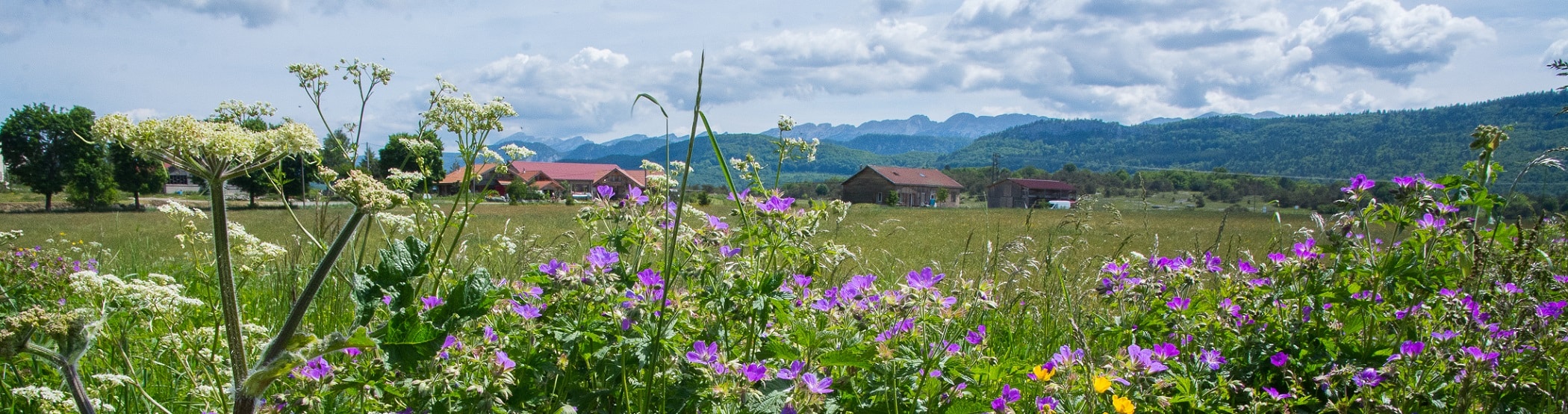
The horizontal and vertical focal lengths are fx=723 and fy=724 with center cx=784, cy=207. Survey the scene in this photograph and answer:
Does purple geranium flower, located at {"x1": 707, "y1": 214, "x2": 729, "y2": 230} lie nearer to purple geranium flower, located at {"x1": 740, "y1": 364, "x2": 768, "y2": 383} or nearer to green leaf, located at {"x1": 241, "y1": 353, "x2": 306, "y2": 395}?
purple geranium flower, located at {"x1": 740, "y1": 364, "x2": 768, "y2": 383}

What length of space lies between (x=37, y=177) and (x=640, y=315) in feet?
196

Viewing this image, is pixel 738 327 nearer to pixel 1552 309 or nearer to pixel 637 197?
pixel 637 197

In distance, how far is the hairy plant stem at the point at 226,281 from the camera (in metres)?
1.00

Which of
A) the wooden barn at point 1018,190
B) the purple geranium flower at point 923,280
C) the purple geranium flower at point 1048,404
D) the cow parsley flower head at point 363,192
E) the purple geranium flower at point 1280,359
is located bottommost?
the wooden barn at point 1018,190

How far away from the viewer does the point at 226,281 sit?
3.47 feet

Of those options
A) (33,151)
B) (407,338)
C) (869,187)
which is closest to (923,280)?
(407,338)

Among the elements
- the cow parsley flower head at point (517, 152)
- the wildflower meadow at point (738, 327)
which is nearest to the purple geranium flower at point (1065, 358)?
the wildflower meadow at point (738, 327)

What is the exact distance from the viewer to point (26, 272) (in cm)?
339

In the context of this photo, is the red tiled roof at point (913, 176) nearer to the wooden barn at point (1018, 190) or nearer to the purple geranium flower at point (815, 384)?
the wooden barn at point (1018, 190)

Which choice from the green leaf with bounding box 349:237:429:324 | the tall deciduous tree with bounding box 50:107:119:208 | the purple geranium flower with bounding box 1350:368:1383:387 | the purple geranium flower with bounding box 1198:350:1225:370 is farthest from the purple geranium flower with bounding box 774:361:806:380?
the tall deciduous tree with bounding box 50:107:119:208

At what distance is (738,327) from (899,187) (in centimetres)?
9383

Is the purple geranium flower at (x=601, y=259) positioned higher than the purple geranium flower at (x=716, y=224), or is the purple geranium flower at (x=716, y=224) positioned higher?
the purple geranium flower at (x=716, y=224)

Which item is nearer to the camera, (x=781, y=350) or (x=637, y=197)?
(x=781, y=350)

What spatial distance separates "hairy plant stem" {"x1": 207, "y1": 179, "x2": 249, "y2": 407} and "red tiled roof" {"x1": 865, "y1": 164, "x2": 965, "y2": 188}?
95.3m
